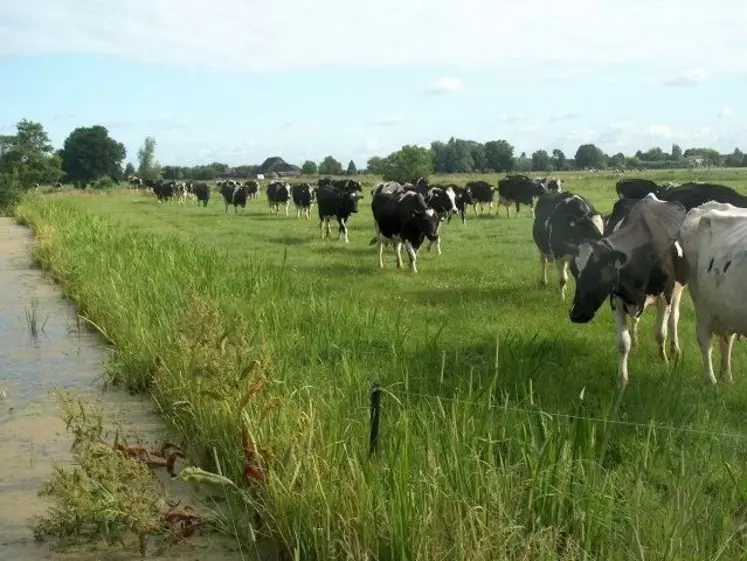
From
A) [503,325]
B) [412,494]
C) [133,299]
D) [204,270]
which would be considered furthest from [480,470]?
[204,270]

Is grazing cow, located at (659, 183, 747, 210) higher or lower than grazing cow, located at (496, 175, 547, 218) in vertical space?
higher

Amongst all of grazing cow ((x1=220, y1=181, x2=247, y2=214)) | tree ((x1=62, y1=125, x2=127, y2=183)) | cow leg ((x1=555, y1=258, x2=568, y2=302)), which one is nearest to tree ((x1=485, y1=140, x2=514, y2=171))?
tree ((x1=62, y1=125, x2=127, y2=183))

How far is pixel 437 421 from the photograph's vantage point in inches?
186

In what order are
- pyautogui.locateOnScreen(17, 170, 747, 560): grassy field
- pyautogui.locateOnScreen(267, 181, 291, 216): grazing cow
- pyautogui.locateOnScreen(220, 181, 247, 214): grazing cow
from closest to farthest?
pyautogui.locateOnScreen(17, 170, 747, 560): grassy field < pyautogui.locateOnScreen(267, 181, 291, 216): grazing cow < pyautogui.locateOnScreen(220, 181, 247, 214): grazing cow

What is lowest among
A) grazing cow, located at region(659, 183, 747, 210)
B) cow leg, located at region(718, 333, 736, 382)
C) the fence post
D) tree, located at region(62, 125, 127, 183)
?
cow leg, located at region(718, 333, 736, 382)

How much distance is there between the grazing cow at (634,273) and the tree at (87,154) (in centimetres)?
11820

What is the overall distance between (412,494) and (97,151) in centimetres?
12474

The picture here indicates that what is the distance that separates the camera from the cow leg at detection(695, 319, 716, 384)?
796cm

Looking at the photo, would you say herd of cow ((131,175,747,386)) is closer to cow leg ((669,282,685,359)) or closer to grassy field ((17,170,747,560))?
cow leg ((669,282,685,359))

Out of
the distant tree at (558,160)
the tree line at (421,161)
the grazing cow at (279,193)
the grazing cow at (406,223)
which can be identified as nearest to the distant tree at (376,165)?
the tree line at (421,161)

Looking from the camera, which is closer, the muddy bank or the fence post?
the fence post

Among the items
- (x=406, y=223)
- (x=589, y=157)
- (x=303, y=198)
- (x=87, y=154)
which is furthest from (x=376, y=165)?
(x=406, y=223)

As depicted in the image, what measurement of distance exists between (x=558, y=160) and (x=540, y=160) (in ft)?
8.80

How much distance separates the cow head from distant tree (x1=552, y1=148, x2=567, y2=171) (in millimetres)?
106803
